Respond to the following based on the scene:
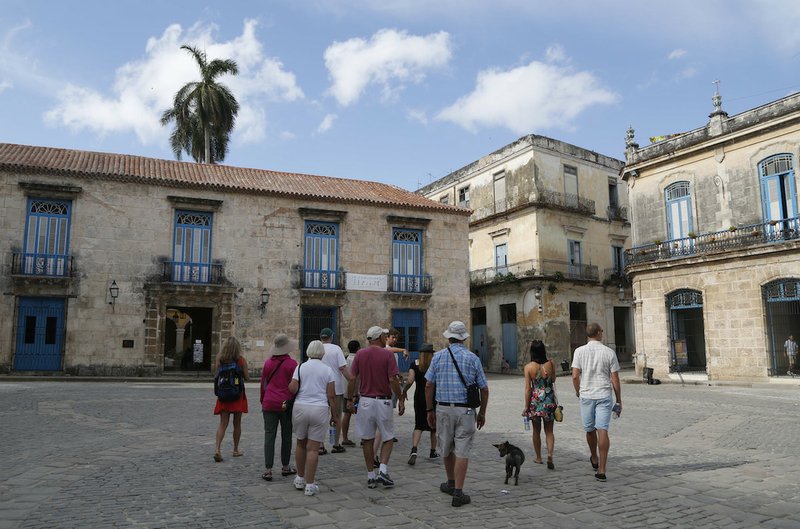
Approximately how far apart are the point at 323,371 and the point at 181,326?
2259cm

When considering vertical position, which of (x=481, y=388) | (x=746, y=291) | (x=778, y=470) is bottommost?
(x=778, y=470)

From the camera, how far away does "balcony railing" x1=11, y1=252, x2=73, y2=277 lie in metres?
18.5

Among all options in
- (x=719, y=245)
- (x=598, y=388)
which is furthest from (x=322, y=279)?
(x=598, y=388)

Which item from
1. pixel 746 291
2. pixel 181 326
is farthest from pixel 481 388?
pixel 181 326

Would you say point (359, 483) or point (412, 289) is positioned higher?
point (412, 289)

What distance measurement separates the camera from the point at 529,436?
8820 millimetres

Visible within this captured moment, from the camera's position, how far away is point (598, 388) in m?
6.09

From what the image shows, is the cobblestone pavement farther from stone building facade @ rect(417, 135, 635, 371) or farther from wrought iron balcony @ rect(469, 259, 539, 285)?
wrought iron balcony @ rect(469, 259, 539, 285)

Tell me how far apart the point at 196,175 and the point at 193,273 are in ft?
13.1

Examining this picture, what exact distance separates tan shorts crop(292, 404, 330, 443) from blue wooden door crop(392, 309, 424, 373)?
17.2 m

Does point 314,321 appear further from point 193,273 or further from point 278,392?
point 278,392

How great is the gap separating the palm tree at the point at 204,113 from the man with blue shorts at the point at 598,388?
92.1 ft

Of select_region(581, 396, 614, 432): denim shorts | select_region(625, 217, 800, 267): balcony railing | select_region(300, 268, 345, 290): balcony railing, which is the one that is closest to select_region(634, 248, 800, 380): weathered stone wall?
select_region(625, 217, 800, 267): balcony railing

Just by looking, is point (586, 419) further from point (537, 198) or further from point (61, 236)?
Result: point (537, 198)
